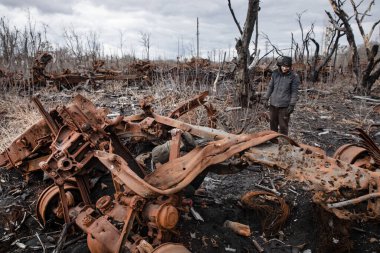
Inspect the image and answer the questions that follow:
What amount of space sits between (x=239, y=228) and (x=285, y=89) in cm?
398

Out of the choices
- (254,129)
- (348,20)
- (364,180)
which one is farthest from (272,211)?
(348,20)

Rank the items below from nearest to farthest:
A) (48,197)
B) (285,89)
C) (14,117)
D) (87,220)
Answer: (87,220) → (48,197) → (285,89) → (14,117)

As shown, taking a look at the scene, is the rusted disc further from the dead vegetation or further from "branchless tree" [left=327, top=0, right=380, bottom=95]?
"branchless tree" [left=327, top=0, right=380, bottom=95]

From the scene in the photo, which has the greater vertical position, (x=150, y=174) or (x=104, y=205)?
(x=150, y=174)

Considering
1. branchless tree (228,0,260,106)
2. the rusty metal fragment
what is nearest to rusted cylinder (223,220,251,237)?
the rusty metal fragment

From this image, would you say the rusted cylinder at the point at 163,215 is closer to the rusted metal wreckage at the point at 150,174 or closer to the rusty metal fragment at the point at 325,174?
the rusted metal wreckage at the point at 150,174

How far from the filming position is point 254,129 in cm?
738

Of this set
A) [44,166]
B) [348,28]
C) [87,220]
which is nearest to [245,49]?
[44,166]

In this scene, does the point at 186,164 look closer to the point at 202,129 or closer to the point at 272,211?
the point at 202,129

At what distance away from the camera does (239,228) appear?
3480 millimetres

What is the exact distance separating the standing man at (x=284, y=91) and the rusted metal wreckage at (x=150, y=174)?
12.5ft

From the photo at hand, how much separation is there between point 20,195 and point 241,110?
4527mm

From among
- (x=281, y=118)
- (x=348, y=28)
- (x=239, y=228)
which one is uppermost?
(x=348, y=28)

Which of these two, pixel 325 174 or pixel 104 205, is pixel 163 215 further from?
pixel 325 174
